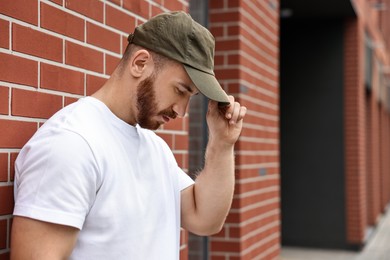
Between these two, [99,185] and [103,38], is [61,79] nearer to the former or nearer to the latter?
[103,38]

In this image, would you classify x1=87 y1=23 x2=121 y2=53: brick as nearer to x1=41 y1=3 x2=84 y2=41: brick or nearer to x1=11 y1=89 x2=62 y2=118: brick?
x1=41 y1=3 x2=84 y2=41: brick

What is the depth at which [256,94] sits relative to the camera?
15.2 feet

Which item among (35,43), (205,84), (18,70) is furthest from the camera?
(35,43)

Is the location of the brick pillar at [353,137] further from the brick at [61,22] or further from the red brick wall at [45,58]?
the brick at [61,22]

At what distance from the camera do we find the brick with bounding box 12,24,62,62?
6.53 ft

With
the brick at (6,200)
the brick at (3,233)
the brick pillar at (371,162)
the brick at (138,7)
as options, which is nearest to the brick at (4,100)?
the brick at (6,200)

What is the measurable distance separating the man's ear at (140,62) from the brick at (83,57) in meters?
0.45

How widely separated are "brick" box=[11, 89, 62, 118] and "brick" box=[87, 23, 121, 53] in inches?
14.2

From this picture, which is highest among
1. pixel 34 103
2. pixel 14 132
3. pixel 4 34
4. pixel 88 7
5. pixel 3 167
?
pixel 88 7

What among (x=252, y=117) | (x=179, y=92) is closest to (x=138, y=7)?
(x=179, y=92)

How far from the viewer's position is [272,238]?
505 centimetres

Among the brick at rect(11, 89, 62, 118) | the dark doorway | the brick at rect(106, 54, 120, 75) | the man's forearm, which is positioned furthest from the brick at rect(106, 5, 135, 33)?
the dark doorway

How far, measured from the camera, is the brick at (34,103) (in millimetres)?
1984

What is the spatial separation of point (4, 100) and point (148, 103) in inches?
17.8
